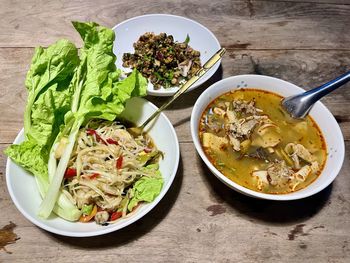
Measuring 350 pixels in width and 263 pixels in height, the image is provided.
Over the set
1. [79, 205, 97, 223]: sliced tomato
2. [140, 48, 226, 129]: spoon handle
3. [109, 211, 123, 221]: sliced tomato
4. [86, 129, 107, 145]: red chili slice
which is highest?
[140, 48, 226, 129]: spoon handle

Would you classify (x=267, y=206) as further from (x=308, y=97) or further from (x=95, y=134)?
(x=95, y=134)

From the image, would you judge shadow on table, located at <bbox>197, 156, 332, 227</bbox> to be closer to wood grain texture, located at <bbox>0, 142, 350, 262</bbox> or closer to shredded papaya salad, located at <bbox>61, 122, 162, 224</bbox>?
wood grain texture, located at <bbox>0, 142, 350, 262</bbox>

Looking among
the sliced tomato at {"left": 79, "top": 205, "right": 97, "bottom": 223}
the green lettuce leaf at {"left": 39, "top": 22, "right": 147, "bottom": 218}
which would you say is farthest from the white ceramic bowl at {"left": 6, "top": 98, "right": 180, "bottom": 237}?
the green lettuce leaf at {"left": 39, "top": 22, "right": 147, "bottom": 218}

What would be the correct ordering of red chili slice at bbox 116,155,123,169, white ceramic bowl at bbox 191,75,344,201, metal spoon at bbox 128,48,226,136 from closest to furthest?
white ceramic bowl at bbox 191,75,344,201 → red chili slice at bbox 116,155,123,169 → metal spoon at bbox 128,48,226,136

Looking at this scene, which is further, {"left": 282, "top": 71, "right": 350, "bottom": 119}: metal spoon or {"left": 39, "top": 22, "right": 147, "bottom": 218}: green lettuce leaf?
{"left": 282, "top": 71, "right": 350, "bottom": 119}: metal spoon

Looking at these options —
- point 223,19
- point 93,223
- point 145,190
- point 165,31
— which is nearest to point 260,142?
point 145,190

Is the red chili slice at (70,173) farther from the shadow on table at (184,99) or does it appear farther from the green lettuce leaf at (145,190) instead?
the shadow on table at (184,99)

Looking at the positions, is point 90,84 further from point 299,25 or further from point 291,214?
point 299,25
